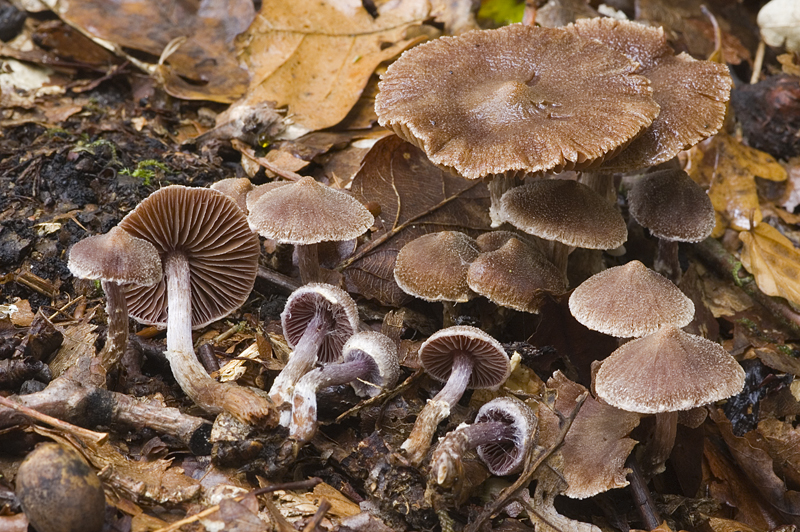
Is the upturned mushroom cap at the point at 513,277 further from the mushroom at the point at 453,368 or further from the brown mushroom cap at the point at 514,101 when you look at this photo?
the brown mushroom cap at the point at 514,101

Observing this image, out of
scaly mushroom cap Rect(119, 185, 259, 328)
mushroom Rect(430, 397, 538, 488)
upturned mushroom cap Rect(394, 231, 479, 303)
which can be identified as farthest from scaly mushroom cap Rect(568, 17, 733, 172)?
scaly mushroom cap Rect(119, 185, 259, 328)

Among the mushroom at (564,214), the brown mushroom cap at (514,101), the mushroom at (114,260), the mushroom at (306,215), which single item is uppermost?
the brown mushroom cap at (514,101)

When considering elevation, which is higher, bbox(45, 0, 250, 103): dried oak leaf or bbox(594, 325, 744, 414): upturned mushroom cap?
bbox(45, 0, 250, 103): dried oak leaf

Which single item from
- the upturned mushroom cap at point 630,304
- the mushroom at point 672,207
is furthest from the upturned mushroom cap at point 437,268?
the mushroom at point 672,207

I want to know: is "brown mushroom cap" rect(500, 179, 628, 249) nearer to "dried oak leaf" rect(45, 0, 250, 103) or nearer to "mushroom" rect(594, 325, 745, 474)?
"mushroom" rect(594, 325, 745, 474)

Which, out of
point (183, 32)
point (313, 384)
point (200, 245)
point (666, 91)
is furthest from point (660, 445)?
point (183, 32)

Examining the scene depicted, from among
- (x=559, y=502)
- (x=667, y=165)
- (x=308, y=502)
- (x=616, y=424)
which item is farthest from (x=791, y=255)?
(x=308, y=502)

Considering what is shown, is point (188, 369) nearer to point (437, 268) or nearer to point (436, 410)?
point (436, 410)

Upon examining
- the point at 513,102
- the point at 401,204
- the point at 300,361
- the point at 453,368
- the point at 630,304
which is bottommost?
the point at 453,368
